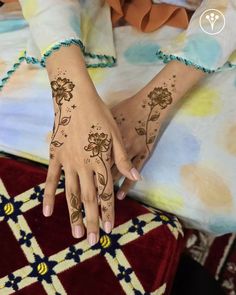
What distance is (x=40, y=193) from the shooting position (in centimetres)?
79

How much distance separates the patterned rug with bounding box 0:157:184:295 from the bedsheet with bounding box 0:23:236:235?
0.18 feet

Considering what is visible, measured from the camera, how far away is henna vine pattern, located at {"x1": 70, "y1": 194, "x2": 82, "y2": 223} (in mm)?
736

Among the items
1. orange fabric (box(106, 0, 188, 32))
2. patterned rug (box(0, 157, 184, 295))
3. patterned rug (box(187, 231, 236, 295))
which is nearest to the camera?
patterned rug (box(0, 157, 184, 295))

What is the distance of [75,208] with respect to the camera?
0.74 meters

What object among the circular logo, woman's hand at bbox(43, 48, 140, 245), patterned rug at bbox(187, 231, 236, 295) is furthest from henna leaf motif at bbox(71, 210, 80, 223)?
patterned rug at bbox(187, 231, 236, 295)

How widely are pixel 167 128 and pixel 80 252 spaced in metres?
0.28

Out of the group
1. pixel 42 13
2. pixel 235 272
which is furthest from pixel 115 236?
pixel 235 272

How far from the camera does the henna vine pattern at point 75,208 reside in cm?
74

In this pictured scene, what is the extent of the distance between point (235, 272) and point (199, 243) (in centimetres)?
11

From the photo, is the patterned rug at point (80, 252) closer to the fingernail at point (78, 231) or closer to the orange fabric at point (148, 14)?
the fingernail at point (78, 231)

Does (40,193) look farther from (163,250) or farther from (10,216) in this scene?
(163,250)

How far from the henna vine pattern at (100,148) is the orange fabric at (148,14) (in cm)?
32

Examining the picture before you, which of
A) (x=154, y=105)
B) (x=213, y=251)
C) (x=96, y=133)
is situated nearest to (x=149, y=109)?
(x=154, y=105)

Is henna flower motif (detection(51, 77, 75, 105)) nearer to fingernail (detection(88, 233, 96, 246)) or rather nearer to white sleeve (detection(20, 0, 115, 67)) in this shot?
white sleeve (detection(20, 0, 115, 67))
